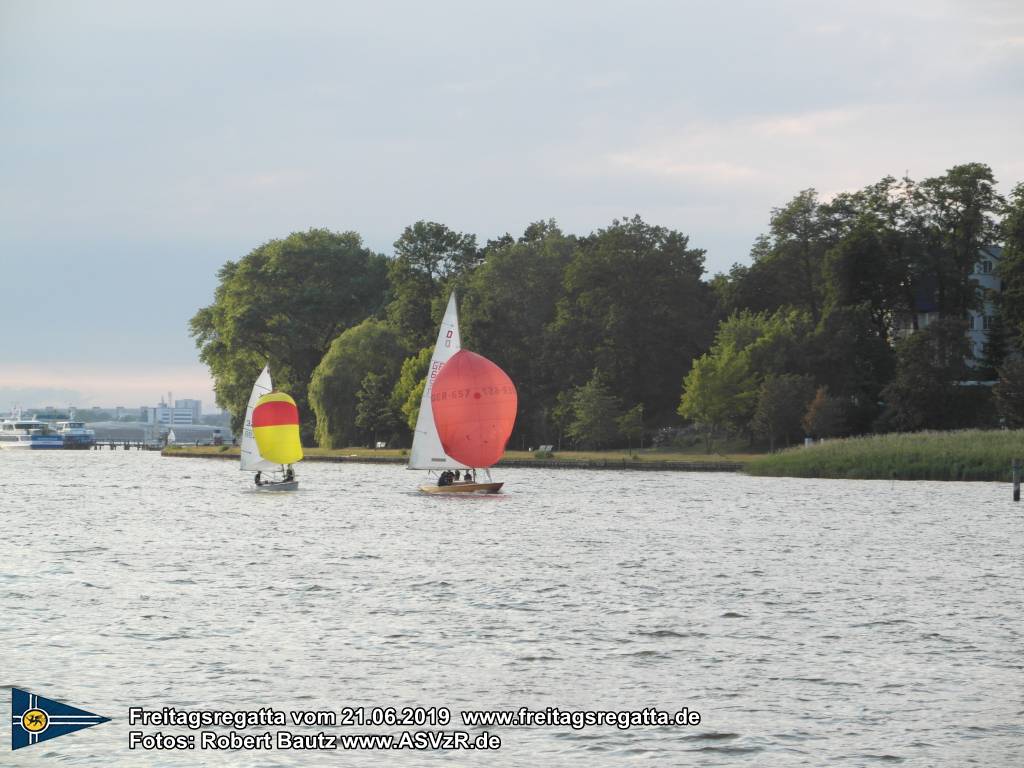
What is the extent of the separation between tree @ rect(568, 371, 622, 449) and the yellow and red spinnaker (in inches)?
1709

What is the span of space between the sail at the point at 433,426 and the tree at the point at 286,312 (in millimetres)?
80047

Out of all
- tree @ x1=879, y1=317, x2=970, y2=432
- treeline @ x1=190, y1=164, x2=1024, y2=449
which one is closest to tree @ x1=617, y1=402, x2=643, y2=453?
treeline @ x1=190, y1=164, x2=1024, y2=449

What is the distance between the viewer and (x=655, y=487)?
84.6 m

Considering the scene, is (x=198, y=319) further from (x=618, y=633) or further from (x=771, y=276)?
(x=618, y=633)

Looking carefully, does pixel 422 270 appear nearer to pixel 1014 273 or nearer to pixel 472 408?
pixel 1014 273

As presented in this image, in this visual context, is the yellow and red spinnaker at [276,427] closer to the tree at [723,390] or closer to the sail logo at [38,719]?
the tree at [723,390]

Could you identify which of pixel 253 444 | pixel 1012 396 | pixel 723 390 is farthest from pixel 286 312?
pixel 1012 396

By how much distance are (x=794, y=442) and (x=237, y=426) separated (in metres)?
69.5

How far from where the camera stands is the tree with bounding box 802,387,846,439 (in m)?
106

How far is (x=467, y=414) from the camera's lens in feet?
226

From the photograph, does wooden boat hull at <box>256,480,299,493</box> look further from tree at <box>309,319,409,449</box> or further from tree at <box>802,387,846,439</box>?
tree at <box>309,319,409,449</box>

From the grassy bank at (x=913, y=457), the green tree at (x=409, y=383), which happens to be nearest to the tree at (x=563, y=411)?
the green tree at (x=409, y=383)

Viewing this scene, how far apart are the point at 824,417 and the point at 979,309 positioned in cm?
3016

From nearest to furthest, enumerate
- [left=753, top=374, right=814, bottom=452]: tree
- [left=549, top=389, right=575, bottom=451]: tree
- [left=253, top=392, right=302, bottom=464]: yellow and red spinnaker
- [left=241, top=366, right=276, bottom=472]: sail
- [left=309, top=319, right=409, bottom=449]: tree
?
1. [left=253, top=392, right=302, bottom=464]: yellow and red spinnaker
2. [left=241, top=366, right=276, bottom=472]: sail
3. [left=753, top=374, right=814, bottom=452]: tree
4. [left=549, top=389, right=575, bottom=451]: tree
5. [left=309, top=319, right=409, bottom=449]: tree
